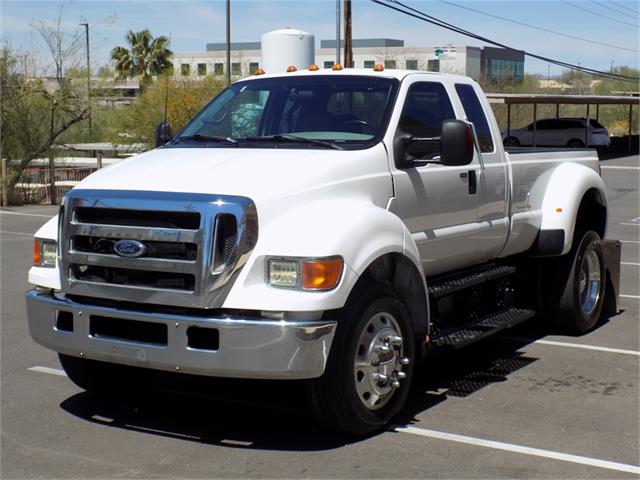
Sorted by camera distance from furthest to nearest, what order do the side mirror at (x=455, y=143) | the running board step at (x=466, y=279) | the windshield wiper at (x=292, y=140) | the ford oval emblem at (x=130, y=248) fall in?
the running board step at (x=466, y=279) < the side mirror at (x=455, y=143) < the windshield wiper at (x=292, y=140) < the ford oval emblem at (x=130, y=248)

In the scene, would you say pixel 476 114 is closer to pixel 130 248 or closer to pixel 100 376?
pixel 130 248

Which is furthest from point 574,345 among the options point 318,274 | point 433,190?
point 318,274

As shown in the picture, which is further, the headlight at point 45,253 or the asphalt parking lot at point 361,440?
the headlight at point 45,253

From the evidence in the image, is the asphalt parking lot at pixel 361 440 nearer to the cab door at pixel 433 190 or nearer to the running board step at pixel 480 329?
the running board step at pixel 480 329

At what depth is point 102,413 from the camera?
20.7 ft

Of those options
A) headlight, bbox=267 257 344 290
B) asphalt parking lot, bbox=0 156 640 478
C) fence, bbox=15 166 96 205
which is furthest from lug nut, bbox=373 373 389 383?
fence, bbox=15 166 96 205

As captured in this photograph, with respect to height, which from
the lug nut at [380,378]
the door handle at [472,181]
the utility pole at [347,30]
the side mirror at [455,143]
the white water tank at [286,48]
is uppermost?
the utility pole at [347,30]

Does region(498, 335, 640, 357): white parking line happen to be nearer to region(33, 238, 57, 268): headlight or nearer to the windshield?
the windshield

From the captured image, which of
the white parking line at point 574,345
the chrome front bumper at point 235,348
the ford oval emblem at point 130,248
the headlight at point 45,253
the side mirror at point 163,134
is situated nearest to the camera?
the chrome front bumper at point 235,348

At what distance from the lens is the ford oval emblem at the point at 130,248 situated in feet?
17.7

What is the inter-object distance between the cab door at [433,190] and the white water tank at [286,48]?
47.8 ft

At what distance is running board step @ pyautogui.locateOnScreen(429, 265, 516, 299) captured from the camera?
6704 millimetres

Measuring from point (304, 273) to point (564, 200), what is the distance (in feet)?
13.0

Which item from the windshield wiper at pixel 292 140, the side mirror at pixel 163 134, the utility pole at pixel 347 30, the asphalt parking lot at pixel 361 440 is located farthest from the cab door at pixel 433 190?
the utility pole at pixel 347 30
